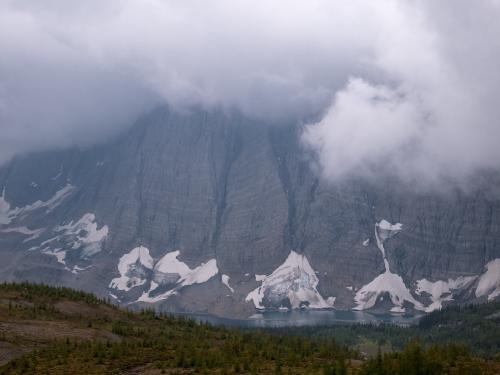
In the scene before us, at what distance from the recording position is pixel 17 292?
452ft

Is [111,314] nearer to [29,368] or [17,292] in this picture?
[17,292]

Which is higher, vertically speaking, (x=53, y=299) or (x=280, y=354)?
(x=53, y=299)

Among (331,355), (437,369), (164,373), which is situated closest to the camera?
(437,369)

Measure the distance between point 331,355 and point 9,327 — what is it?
1787 inches

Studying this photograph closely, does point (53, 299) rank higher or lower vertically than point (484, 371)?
higher

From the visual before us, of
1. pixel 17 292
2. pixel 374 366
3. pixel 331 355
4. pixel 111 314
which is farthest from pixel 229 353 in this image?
pixel 17 292

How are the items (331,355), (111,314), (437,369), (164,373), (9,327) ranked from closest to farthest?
1. (437,369)
2. (164,373)
3. (331,355)
4. (9,327)
5. (111,314)

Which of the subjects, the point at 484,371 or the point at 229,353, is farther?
the point at 229,353

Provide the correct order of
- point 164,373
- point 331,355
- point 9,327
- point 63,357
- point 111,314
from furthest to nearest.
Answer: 1. point 111,314
2. point 9,327
3. point 331,355
4. point 63,357
5. point 164,373

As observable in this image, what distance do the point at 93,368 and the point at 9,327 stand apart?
106 ft

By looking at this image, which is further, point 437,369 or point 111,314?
point 111,314

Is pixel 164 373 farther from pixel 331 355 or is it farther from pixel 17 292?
pixel 17 292

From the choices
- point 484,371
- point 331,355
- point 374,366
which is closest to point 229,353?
point 331,355

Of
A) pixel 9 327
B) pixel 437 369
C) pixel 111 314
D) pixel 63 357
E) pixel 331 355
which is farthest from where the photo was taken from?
→ pixel 111 314
